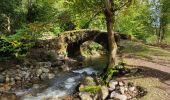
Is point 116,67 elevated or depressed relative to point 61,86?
elevated

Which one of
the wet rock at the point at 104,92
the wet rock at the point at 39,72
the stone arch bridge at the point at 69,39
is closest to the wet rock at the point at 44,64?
the wet rock at the point at 39,72

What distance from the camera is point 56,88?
21.0 metres

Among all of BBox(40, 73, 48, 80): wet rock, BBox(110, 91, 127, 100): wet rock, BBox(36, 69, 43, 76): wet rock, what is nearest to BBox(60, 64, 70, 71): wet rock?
BBox(36, 69, 43, 76): wet rock

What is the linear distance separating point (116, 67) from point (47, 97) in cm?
493

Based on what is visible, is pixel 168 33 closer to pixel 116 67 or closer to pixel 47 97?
pixel 116 67

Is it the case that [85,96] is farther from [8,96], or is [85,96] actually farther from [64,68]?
[64,68]

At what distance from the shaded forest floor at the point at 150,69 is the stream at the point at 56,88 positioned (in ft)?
13.2

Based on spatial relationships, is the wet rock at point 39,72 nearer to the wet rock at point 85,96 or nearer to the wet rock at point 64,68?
the wet rock at point 64,68

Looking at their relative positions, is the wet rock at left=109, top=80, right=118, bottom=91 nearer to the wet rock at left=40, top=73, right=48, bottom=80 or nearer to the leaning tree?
the leaning tree

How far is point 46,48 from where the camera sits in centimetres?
3067

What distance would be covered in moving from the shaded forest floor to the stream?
13.2ft

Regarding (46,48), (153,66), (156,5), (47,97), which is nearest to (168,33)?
(156,5)

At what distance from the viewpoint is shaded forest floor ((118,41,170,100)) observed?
52.9 feet

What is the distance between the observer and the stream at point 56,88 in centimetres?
1916
